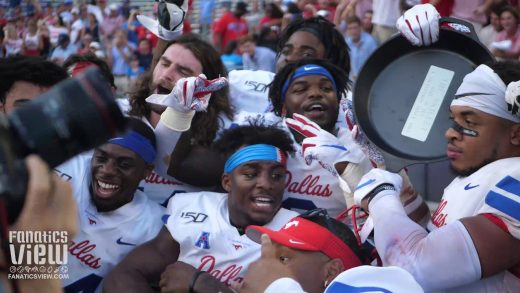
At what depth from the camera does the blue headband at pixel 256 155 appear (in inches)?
147

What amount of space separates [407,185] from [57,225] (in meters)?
2.08

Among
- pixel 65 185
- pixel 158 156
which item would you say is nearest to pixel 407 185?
pixel 158 156

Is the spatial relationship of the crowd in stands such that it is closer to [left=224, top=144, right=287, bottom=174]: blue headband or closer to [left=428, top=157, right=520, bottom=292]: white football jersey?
[left=224, top=144, right=287, bottom=174]: blue headband

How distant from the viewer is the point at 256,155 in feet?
12.2

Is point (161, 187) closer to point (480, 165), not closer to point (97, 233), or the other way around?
point (97, 233)

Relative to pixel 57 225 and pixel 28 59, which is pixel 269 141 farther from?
pixel 57 225

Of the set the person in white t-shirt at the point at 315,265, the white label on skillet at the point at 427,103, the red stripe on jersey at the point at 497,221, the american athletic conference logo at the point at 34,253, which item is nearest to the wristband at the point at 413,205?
the white label on skillet at the point at 427,103

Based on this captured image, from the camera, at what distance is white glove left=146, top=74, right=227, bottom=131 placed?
3760mm

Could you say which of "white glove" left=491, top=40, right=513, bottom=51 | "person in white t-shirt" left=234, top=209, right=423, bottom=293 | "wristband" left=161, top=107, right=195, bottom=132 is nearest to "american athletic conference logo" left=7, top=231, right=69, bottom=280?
"person in white t-shirt" left=234, top=209, right=423, bottom=293

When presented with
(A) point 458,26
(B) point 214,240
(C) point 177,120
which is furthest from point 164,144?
(A) point 458,26

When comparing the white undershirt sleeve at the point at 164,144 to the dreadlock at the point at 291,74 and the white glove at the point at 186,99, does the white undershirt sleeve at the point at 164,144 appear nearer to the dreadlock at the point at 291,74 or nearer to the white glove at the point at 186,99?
the white glove at the point at 186,99

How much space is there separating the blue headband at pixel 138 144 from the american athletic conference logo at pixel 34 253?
1.93 m

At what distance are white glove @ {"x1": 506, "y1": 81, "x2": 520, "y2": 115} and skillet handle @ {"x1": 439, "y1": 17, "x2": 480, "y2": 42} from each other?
0.55m

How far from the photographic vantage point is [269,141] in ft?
12.7
